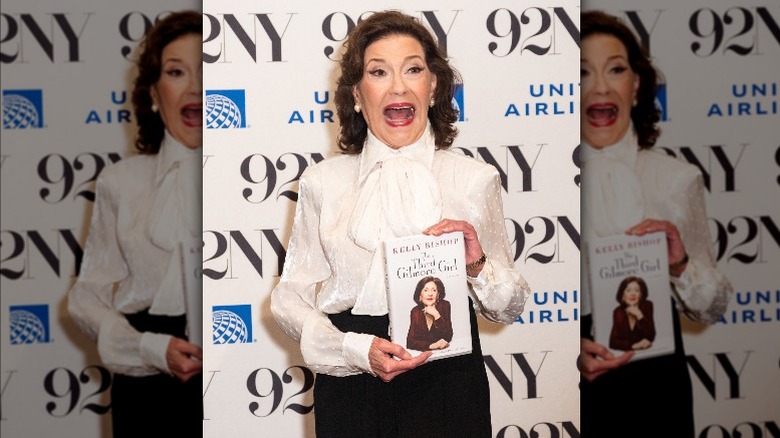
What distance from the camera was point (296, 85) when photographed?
3.73 meters

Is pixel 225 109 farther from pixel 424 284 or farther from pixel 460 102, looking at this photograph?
pixel 424 284

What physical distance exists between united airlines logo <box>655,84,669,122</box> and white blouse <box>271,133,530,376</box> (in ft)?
3.72

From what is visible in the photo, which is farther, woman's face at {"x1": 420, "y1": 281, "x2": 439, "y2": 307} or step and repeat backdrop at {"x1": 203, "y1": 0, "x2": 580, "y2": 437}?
step and repeat backdrop at {"x1": 203, "y1": 0, "x2": 580, "y2": 437}

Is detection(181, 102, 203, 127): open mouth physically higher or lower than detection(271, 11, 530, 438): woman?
higher

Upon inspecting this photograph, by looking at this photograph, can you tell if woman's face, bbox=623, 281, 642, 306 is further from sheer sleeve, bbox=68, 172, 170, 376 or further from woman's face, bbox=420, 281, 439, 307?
sheer sleeve, bbox=68, 172, 170, 376

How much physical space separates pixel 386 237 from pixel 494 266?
13.0 inches

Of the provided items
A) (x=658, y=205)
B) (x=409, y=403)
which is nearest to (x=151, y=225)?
(x=409, y=403)

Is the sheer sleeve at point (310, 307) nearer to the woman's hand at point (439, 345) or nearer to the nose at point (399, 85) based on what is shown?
the woman's hand at point (439, 345)

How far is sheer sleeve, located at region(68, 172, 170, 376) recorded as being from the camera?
12.4 feet

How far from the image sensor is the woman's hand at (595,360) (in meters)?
3.90

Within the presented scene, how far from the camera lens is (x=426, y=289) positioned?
2.81 metres

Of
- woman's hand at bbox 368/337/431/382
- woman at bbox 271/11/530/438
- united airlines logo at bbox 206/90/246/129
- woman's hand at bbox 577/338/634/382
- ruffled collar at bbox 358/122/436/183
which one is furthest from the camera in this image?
woman's hand at bbox 577/338/634/382

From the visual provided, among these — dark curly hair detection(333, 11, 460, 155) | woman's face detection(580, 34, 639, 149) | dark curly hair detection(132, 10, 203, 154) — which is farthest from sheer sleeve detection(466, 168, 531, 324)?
dark curly hair detection(132, 10, 203, 154)

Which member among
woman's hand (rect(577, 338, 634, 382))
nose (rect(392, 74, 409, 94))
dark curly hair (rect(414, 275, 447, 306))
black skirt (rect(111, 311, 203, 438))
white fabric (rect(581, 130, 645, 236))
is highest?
nose (rect(392, 74, 409, 94))
